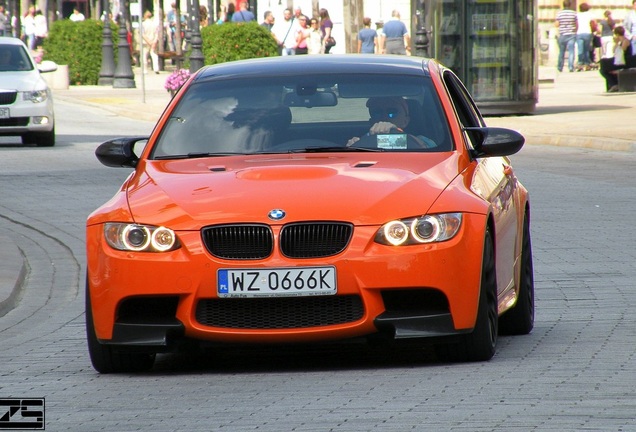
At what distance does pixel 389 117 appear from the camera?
7.62 meters

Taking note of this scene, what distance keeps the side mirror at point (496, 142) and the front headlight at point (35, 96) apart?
54.9 feet

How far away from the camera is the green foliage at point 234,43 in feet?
118

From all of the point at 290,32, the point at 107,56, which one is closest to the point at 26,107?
the point at 290,32

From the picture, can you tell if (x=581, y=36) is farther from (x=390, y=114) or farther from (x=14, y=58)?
(x=390, y=114)

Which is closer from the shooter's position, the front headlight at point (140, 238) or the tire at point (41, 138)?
the front headlight at point (140, 238)

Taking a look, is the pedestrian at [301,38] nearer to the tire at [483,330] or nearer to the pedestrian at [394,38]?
the pedestrian at [394,38]

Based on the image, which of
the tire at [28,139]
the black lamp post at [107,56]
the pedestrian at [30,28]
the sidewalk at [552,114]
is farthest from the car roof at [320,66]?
the pedestrian at [30,28]

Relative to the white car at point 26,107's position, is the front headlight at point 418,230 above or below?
above

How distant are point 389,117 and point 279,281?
1500 mm

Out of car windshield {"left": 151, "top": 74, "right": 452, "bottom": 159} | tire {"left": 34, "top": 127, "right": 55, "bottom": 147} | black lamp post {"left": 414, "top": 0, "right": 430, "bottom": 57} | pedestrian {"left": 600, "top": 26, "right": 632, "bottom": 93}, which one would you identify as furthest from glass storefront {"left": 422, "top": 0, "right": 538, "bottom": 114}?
car windshield {"left": 151, "top": 74, "right": 452, "bottom": 159}

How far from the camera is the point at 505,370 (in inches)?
263

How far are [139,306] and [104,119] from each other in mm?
24434

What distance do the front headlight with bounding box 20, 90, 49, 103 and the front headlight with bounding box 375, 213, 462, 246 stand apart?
17.6m

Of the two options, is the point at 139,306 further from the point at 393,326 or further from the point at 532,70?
the point at 532,70
